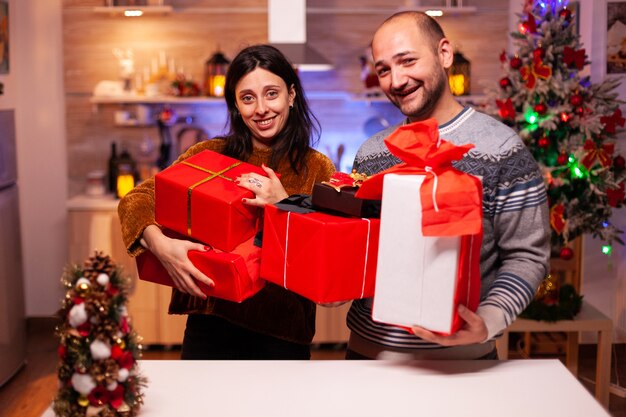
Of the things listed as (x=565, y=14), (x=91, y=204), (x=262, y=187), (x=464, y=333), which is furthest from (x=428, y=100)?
(x=91, y=204)

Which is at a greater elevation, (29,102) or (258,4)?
(258,4)

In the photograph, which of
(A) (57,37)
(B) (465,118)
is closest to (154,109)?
(A) (57,37)

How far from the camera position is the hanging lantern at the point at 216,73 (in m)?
4.54

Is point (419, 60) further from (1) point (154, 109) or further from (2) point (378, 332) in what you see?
(1) point (154, 109)

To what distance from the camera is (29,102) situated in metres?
4.72

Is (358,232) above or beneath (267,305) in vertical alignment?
above

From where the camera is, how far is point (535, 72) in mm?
3654

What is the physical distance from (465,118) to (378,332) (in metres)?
0.53

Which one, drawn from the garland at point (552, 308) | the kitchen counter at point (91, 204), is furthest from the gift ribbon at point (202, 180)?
the kitchen counter at point (91, 204)

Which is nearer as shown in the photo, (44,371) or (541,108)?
(541,108)

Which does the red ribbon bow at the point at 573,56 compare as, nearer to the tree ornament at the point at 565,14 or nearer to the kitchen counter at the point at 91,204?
the tree ornament at the point at 565,14

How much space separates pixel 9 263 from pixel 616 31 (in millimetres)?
3356

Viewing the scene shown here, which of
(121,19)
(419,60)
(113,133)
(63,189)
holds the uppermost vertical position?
(121,19)

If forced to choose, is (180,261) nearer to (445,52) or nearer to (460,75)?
(445,52)
